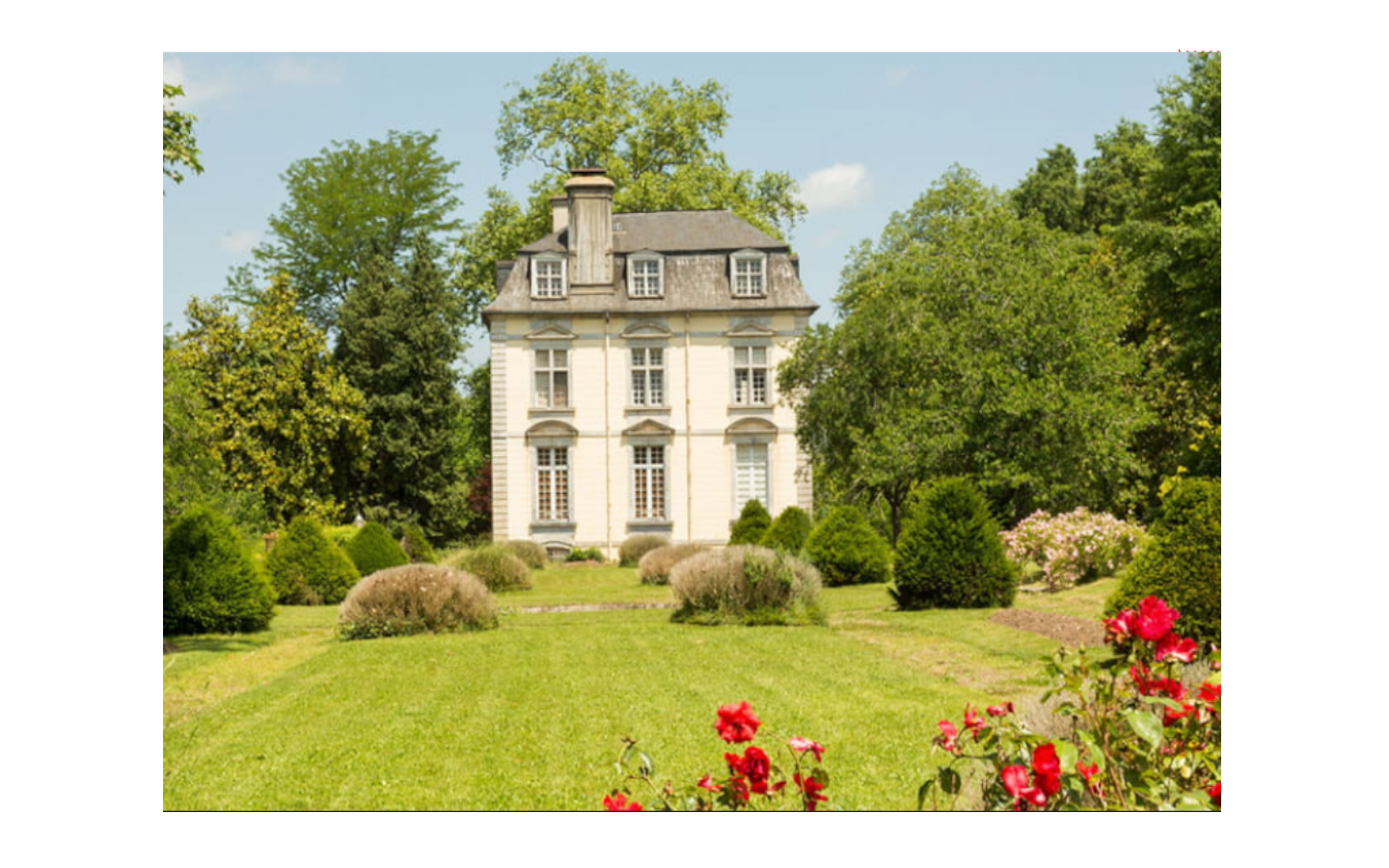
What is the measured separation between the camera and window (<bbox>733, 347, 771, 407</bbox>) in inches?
1255

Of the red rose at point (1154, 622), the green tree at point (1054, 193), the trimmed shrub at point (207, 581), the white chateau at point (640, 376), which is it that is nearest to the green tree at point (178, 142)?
the trimmed shrub at point (207, 581)

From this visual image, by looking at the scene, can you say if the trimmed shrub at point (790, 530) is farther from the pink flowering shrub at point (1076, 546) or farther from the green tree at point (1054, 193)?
the green tree at point (1054, 193)

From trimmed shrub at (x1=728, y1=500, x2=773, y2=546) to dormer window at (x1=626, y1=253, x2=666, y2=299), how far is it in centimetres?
882

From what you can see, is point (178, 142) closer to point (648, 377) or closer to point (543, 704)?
point (543, 704)

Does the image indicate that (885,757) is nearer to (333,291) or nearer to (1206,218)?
(1206,218)

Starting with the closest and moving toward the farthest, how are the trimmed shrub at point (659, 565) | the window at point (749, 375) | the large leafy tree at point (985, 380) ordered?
the large leafy tree at point (985, 380) < the trimmed shrub at point (659, 565) < the window at point (749, 375)

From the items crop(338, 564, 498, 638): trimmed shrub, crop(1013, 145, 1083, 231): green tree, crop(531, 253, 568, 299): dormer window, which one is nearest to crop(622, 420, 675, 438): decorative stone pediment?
crop(531, 253, 568, 299): dormer window

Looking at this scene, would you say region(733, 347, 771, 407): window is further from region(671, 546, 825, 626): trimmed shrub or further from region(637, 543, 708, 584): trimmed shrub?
region(671, 546, 825, 626): trimmed shrub

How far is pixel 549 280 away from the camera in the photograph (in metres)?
31.6

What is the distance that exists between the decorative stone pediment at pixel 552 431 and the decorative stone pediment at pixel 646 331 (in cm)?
271

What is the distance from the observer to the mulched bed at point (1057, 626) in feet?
35.8

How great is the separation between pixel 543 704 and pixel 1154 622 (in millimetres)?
4550

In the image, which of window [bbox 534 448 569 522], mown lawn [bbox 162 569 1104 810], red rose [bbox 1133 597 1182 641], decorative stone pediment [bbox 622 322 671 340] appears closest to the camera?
red rose [bbox 1133 597 1182 641]

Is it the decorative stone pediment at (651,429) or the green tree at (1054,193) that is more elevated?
the green tree at (1054,193)
